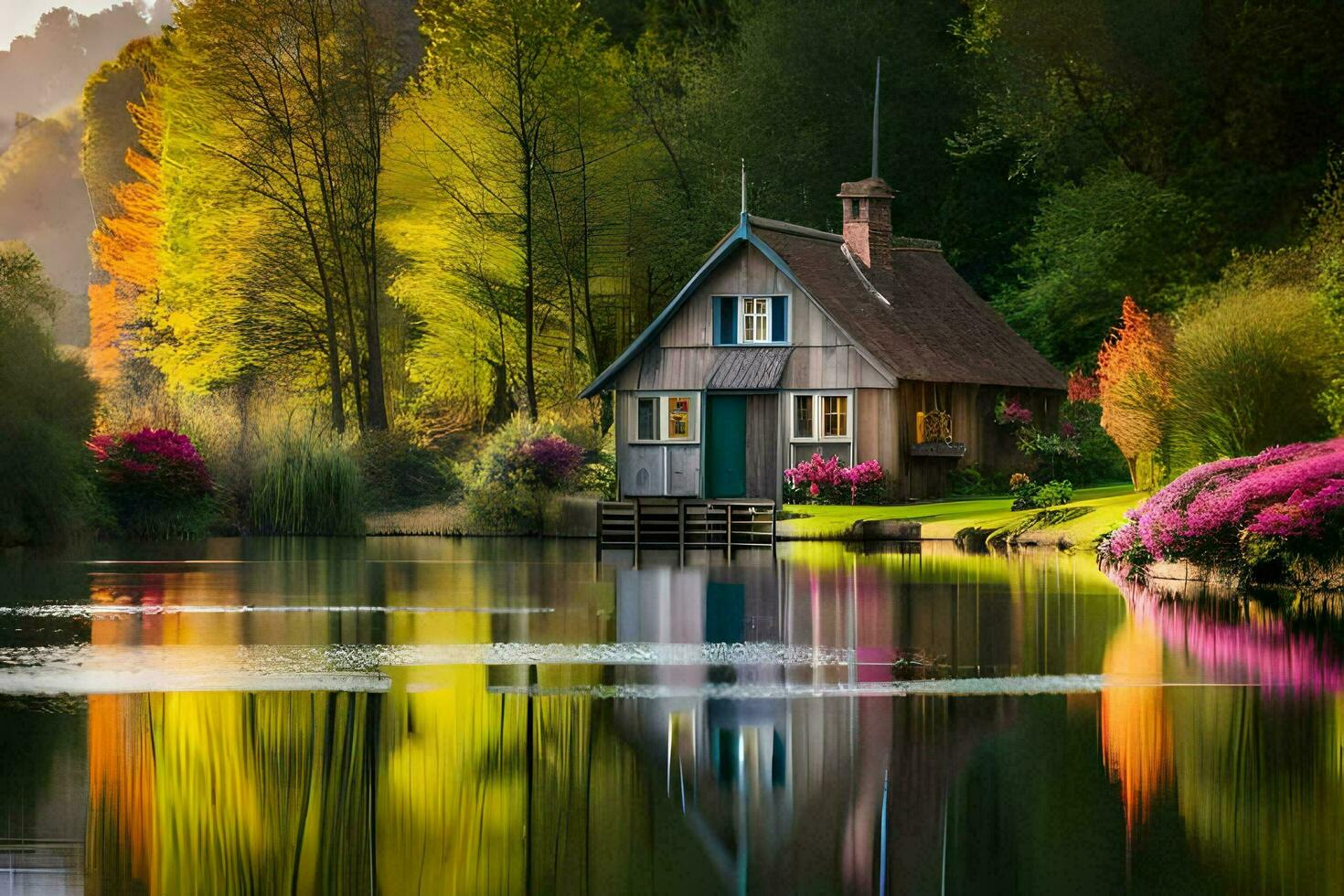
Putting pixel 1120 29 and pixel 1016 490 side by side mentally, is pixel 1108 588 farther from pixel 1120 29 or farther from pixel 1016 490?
pixel 1120 29

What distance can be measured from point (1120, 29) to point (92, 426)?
29763 mm

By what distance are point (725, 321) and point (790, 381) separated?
2484 mm

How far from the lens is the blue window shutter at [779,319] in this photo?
4956 cm

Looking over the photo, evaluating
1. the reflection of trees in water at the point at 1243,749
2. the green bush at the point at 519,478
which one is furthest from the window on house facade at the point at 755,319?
the reflection of trees in water at the point at 1243,749

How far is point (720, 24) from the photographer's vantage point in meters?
70.2

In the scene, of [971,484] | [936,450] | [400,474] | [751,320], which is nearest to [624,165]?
[751,320]

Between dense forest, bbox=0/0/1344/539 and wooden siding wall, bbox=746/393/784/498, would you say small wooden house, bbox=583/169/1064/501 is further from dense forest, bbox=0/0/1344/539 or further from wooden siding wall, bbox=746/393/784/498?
dense forest, bbox=0/0/1344/539

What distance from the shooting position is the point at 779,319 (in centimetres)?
4969

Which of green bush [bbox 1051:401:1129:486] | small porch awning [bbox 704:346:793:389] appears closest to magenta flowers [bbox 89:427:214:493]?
small porch awning [bbox 704:346:793:389]

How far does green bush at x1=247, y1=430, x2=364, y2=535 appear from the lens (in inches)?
1826

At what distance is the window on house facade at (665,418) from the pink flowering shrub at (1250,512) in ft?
66.8

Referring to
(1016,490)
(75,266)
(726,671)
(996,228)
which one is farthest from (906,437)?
(75,266)

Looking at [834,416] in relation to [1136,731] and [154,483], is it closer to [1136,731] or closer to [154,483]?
[154,483]

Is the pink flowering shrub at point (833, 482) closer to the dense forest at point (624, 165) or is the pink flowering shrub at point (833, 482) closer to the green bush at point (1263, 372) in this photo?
the dense forest at point (624, 165)
